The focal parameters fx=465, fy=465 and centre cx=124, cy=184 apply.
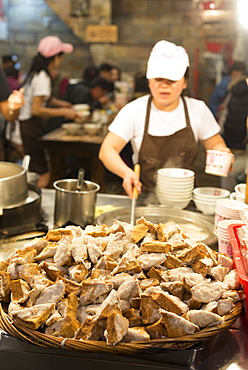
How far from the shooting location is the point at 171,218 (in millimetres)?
2312

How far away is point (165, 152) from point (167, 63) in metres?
0.65

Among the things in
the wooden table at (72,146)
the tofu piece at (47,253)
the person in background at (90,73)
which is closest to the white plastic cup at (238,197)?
the tofu piece at (47,253)

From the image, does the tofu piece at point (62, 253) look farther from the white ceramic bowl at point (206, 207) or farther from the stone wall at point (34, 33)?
the stone wall at point (34, 33)

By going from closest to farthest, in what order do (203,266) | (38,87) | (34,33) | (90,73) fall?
(203,266)
(38,87)
(90,73)
(34,33)

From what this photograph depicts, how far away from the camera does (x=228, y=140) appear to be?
6.11 metres

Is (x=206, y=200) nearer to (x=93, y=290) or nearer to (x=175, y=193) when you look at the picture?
(x=175, y=193)

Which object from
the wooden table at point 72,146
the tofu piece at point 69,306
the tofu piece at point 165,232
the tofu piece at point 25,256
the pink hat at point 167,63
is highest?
the pink hat at point 167,63

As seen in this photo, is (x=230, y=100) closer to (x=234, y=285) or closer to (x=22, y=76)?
(x=22, y=76)

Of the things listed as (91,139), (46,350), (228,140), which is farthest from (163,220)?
(228,140)

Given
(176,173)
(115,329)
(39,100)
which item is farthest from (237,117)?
(115,329)

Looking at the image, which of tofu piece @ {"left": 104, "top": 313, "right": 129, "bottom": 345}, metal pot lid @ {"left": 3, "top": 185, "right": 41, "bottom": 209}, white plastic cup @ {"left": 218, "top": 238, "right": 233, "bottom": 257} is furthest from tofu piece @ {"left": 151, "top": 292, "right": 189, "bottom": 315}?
metal pot lid @ {"left": 3, "top": 185, "right": 41, "bottom": 209}

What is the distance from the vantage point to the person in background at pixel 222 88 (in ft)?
22.6

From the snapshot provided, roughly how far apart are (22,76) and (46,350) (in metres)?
7.38

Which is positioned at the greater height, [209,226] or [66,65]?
[66,65]
